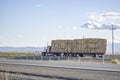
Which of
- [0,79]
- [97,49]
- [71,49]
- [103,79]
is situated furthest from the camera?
[71,49]

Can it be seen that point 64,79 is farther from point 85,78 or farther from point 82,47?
point 82,47

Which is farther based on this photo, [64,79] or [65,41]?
[65,41]

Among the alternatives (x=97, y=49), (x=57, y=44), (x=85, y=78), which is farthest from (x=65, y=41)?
(x=85, y=78)

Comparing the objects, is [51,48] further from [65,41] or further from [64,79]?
[64,79]

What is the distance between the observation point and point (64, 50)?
63625 millimetres

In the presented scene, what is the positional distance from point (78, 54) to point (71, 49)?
5.86 feet

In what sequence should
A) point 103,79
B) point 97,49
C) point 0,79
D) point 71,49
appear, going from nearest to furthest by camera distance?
point 0,79 < point 103,79 < point 97,49 < point 71,49

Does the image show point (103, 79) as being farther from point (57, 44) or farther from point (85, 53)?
point (57, 44)

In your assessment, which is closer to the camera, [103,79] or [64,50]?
[103,79]

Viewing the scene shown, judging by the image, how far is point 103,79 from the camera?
1905cm

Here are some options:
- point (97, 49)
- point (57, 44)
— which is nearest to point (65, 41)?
point (57, 44)

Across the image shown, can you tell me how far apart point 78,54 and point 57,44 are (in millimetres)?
5348

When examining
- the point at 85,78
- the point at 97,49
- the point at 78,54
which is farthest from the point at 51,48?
the point at 85,78

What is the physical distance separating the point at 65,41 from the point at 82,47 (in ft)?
14.8
